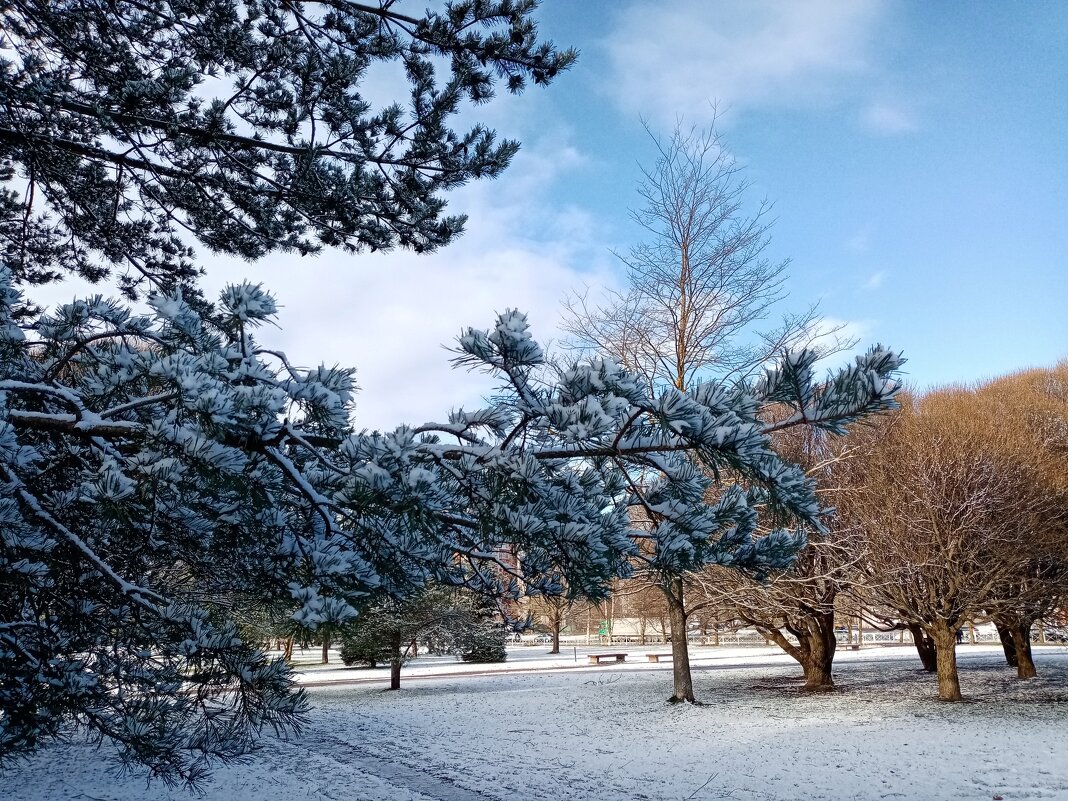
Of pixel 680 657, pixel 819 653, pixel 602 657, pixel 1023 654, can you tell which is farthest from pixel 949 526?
pixel 602 657

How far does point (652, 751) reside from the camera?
28.9ft

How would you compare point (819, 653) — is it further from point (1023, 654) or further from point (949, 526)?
point (1023, 654)

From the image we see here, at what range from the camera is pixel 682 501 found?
2.41m

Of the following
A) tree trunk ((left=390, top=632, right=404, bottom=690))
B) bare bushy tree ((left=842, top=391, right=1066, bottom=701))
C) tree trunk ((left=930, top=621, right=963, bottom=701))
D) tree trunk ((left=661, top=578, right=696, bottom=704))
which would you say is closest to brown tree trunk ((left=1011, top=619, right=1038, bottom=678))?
bare bushy tree ((left=842, top=391, right=1066, bottom=701))

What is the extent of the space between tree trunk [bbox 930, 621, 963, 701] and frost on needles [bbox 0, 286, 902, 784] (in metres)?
11.9

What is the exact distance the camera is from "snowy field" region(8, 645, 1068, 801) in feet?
22.3

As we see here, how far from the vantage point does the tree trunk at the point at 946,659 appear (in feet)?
39.3

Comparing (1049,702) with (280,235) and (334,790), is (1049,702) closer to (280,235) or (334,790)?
(334,790)

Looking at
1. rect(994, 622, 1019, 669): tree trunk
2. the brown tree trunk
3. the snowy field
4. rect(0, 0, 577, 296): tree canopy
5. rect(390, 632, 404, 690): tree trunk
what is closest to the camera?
rect(0, 0, 577, 296): tree canopy

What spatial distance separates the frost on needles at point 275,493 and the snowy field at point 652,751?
480 cm

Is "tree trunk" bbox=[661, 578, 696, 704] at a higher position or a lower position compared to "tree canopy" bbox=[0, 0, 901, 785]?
lower

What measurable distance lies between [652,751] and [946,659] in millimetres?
6734

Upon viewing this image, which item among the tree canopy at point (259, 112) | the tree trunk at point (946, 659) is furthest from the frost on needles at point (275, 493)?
the tree trunk at point (946, 659)

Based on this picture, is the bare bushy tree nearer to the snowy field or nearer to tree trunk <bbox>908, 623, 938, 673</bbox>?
the snowy field
